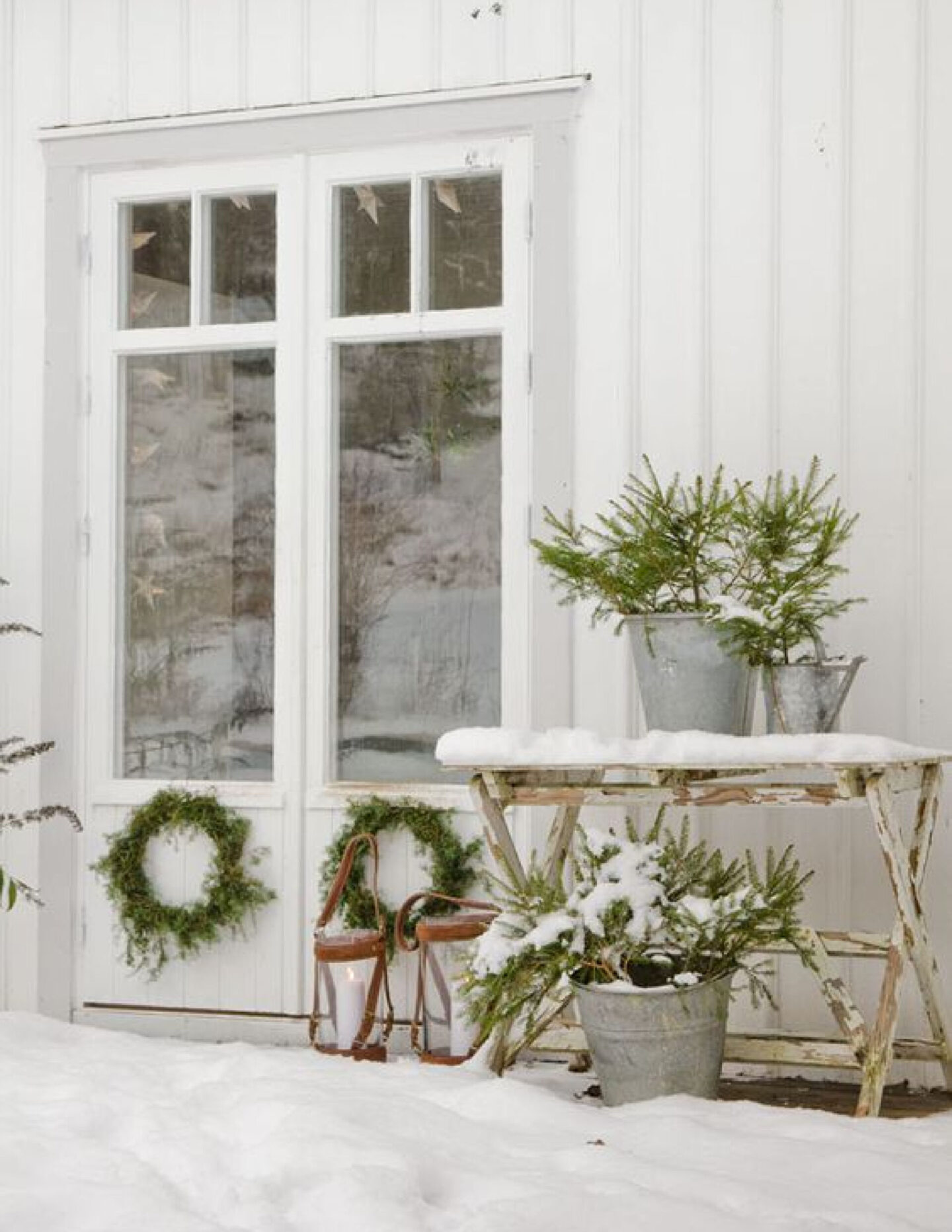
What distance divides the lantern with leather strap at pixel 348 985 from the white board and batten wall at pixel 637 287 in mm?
360

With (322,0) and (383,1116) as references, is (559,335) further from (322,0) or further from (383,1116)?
(383,1116)

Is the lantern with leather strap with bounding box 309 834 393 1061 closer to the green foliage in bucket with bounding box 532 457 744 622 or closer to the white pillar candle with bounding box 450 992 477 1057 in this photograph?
the white pillar candle with bounding box 450 992 477 1057

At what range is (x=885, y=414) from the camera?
430cm

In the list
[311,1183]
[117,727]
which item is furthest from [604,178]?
[311,1183]

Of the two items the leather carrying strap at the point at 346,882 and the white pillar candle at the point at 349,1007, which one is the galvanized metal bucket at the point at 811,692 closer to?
the leather carrying strap at the point at 346,882

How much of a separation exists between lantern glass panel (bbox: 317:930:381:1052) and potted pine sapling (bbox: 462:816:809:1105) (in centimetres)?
55

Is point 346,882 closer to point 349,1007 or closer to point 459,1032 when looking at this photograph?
point 349,1007

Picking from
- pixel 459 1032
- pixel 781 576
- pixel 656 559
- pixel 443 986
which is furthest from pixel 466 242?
pixel 459 1032

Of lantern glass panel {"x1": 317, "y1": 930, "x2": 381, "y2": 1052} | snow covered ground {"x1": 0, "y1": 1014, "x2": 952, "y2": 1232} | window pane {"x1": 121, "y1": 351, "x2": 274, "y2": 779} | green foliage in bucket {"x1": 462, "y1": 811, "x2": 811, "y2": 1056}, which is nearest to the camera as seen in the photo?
snow covered ground {"x1": 0, "y1": 1014, "x2": 952, "y2": 1232}

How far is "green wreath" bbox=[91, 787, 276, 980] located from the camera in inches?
188

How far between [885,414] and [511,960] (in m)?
1.67

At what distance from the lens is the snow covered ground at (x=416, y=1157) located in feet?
9.38

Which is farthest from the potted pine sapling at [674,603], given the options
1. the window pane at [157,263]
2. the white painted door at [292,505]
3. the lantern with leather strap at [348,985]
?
the window pane at [157,263]

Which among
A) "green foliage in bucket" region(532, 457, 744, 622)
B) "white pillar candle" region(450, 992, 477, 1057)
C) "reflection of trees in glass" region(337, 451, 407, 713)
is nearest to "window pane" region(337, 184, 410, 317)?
"reflection of trees in glass" region(337, 451, 407, 713)
